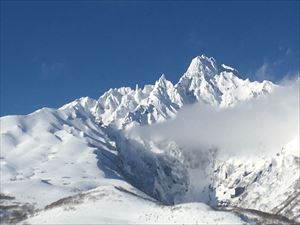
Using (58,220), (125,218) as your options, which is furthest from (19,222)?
(125,218)

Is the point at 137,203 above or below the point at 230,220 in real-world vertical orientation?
above

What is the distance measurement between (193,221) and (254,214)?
1459 centimetres

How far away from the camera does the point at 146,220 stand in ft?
356

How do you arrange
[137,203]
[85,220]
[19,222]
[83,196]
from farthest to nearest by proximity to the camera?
[83,196]
[137,203]
[19,222]
[85,220]

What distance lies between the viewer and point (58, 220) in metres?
110

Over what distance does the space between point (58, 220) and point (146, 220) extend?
1308cm

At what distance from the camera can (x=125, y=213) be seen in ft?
383

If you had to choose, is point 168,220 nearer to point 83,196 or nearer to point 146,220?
point 146,220

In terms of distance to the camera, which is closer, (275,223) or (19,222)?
(275,223)

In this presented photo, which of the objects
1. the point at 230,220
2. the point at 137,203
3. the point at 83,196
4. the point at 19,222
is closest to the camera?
the point at 230,220

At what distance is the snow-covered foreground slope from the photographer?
105m

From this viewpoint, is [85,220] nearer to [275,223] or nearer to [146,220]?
[146,220]

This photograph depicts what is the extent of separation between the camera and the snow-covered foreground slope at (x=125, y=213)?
105375 mm

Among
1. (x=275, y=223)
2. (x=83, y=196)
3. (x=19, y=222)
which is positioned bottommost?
(x=275, y=223)
